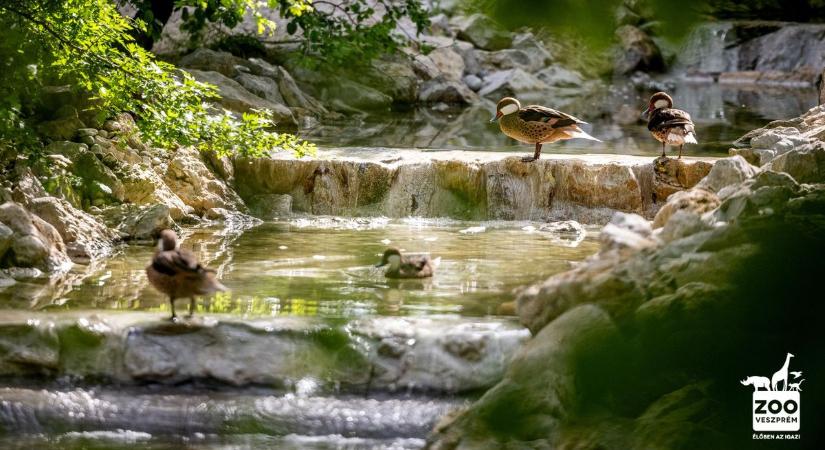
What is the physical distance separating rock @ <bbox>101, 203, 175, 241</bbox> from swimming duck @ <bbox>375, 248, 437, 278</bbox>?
2.86 metres

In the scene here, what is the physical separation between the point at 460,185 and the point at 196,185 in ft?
9.56

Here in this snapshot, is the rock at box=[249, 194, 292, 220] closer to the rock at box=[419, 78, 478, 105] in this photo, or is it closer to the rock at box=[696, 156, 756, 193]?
the rock at box=[696, 156, 756, 193]

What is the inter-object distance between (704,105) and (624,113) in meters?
2.49

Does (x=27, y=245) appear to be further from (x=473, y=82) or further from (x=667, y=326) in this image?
(x=473, y=82)

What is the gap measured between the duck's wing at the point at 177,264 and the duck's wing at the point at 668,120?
6498 millimetres

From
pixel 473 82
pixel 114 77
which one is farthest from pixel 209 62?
pixel 114 77

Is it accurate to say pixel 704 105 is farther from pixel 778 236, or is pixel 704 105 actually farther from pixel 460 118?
pixel 778 236

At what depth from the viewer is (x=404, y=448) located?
5.66 m

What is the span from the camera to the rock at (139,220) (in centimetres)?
976

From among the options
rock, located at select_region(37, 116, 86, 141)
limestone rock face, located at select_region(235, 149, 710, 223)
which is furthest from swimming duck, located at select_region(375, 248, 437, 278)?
rock, located at select_region(37, 116, 86, 141)

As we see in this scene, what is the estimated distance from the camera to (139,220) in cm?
983

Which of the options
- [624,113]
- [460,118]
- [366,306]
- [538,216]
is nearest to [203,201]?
[538,216]

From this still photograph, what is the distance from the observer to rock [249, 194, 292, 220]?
38.8 ft

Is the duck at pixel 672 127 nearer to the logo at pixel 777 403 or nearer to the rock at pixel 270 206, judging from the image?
the rock at pixel 270 206
